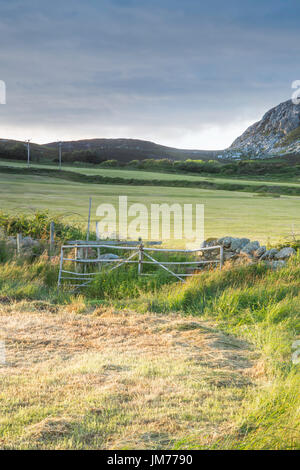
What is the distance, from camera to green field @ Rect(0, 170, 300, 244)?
1753 cm

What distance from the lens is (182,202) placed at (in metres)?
30.8

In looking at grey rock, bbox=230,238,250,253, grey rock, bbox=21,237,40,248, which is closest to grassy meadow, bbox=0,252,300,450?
grey rock, bbox=230,238,250,253

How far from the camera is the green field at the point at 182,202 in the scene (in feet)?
57.5

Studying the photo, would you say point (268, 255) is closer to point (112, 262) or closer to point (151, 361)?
point (112, 262)

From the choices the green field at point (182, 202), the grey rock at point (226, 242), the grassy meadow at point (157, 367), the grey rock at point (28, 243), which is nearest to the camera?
the grassy meadow at point (157, 367)

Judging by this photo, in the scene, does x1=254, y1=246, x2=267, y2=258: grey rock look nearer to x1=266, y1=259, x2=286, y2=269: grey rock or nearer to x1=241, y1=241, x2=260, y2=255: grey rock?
x1=241, y1=241, x2=260, y2=255: grey rock

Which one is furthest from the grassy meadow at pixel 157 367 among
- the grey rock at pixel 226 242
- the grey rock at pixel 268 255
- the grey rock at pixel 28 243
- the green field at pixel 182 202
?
the green field at pixel 182 202

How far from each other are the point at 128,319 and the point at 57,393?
2677 mm

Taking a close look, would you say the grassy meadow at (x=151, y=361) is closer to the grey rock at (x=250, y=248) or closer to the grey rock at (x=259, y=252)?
the grey rock at (x=259, y=252)

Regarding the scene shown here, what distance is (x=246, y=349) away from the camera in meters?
5.16

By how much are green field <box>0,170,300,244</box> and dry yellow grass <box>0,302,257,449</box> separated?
7.75m

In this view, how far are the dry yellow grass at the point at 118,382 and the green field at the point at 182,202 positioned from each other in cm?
775
